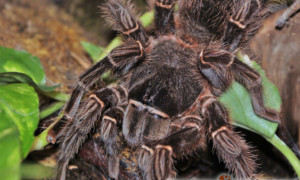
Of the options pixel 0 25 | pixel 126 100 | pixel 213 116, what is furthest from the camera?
pixel 0 25

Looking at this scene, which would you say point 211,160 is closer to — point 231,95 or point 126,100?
point 231,95

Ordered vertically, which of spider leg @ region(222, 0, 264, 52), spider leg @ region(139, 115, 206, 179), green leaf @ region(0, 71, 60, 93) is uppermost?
green leaf @ region(0, 71, 60, 93)

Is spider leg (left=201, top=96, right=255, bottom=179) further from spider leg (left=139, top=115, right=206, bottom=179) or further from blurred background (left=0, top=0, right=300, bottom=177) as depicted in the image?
blurred background (left=0, top=0, right=300, bottom=177)

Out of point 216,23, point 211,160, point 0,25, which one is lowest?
point 211,160

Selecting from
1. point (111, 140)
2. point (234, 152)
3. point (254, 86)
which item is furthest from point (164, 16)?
point (234, 152)

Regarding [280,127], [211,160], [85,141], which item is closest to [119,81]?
[85,141]

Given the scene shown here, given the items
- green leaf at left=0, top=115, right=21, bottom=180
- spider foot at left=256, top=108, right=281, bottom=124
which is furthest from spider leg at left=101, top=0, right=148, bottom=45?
green leaf at left=0, top=115, right=21, bottom=180
